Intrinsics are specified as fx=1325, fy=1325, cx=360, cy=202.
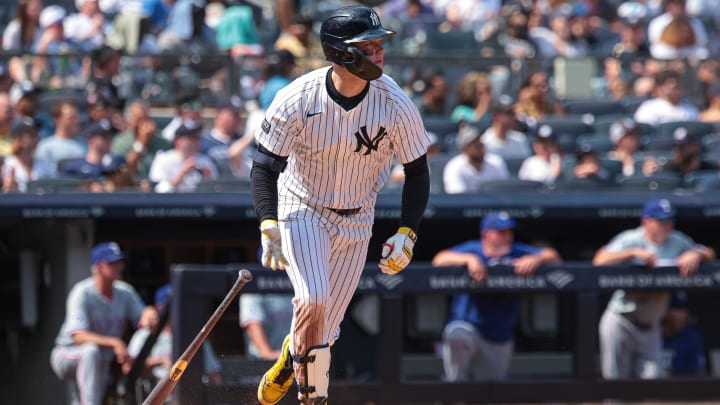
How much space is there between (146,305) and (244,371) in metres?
2.77

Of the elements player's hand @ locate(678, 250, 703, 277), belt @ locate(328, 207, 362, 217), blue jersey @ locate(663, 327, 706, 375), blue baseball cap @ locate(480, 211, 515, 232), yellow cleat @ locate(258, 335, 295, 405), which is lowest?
blue jersey @ locate(663, 327, 706, 375)

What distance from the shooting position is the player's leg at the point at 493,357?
27.1ft

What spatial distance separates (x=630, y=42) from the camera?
12.5 metres

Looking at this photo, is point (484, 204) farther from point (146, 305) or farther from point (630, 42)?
point (630, 42)

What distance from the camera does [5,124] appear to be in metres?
9.01

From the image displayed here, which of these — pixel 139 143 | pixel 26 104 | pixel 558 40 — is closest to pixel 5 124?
pixel 26 104

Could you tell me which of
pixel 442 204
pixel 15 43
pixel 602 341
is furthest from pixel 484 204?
pixel 15 43

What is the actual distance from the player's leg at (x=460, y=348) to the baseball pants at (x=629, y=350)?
0.88 meters

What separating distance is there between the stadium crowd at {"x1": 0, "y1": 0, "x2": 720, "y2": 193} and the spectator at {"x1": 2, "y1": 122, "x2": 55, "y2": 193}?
0.4 inches

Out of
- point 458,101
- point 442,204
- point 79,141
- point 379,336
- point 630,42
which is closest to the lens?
point 379,336

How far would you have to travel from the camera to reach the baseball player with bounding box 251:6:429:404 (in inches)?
193

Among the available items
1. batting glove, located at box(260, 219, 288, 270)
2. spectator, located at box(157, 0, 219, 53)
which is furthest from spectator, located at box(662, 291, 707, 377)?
spectator, located at box(157, 0, 219, 53)

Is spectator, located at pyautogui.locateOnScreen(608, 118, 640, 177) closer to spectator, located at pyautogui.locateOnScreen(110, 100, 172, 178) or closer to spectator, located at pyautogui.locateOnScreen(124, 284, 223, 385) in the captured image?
spectator, located at pyautogui.locateOnScreen(110, 100, 172, 178)

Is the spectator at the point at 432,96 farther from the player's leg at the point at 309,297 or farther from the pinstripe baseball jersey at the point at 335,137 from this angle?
the player's leg at the point at 309,297
